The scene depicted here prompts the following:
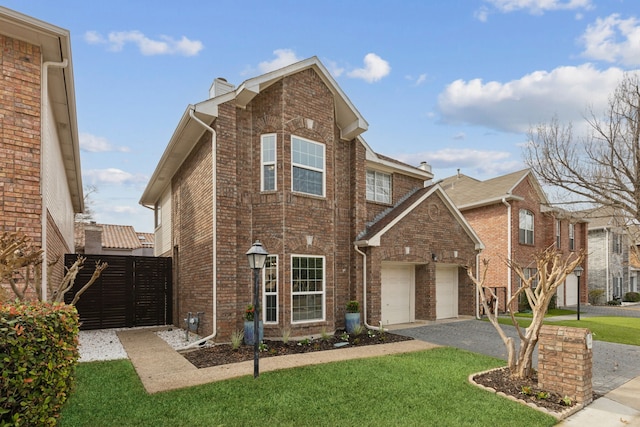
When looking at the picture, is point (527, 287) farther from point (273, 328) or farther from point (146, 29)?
point (146, 29)

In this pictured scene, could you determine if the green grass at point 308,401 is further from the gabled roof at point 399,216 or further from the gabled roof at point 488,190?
the gabled roof at point 488,190

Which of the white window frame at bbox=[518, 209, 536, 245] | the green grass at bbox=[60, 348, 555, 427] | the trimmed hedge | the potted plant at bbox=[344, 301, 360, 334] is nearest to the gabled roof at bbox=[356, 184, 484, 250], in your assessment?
the potted plant at bbox=[344, 301, 360, 334]

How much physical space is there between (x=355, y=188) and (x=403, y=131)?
243cm

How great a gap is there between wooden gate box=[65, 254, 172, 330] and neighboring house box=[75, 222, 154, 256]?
9.10m

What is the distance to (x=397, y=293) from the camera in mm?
13953

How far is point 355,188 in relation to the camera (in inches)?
491

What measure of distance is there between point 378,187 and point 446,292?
5416 millimetres

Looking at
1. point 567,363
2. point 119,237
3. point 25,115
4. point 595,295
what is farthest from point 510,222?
point 119,237

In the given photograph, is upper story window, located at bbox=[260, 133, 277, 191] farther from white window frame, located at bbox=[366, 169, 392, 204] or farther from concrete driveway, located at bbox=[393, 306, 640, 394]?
concrete driveway, located at bbox=[393, 306, 640, 394]

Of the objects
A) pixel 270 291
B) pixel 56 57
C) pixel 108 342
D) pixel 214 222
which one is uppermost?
pixel 56 57

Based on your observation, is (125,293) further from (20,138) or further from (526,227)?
(526,227)

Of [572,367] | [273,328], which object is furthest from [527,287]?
[273,328]

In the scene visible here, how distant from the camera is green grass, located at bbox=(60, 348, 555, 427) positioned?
16.3ft

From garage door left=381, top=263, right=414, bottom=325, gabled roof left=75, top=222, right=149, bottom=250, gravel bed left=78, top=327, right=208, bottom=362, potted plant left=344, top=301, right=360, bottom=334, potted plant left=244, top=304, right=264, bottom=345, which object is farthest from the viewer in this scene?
gabled roof left=75, top=222, right=149, bottom=250
